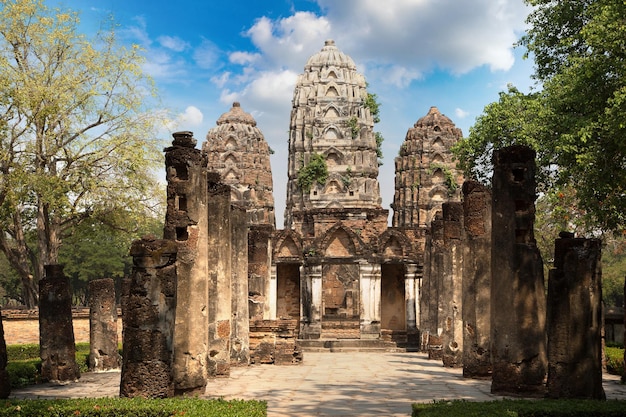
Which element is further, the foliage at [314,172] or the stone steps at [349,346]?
the foliage at [314,172]

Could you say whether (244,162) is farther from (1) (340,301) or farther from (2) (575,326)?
(2) (575,326)

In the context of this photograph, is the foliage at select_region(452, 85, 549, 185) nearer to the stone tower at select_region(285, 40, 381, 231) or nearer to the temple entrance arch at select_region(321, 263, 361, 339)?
the temple entrance arch at select_region(321, 263, 361, 339)

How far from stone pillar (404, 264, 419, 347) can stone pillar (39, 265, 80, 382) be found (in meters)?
15.6

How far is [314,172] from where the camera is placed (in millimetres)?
48531

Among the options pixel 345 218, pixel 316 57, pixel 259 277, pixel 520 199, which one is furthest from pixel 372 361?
pixel 316 57

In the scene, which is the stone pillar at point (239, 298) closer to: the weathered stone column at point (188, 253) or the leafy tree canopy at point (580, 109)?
the weathered stone column at point (188, 253)

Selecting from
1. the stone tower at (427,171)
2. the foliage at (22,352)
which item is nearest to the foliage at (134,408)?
the foliage at (22,352)

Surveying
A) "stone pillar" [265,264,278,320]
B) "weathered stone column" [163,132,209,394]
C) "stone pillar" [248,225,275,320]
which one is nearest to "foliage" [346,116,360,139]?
"stone pillar" [265,264,278,320]

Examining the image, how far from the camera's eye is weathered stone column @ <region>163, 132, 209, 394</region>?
526 inches

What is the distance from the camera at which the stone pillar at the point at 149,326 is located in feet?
37.0

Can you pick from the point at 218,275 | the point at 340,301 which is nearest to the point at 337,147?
the point at 340,301

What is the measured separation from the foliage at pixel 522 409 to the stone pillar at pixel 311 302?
21111 millimetres

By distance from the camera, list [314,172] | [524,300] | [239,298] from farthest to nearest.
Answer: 1. [314,172]
2. [239,298]
3. [524,300]

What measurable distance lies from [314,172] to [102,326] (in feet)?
99.3
